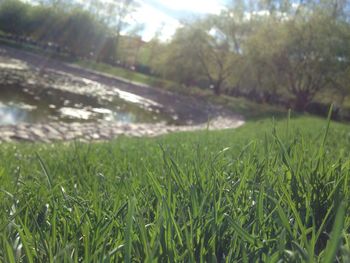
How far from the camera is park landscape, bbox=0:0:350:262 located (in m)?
A: 0.92

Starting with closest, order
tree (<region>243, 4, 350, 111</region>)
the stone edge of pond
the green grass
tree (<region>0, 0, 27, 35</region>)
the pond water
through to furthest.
→ the green grass
the stone edge of pond
the pond water
tree (<region>243, 4, 350, 111</region>)
tree (<region>0, 0, 27, 35</region>)

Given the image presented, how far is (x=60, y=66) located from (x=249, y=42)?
2595 centimetres

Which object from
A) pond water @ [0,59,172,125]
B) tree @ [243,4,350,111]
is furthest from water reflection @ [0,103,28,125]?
tree @ [243,4,350,111]

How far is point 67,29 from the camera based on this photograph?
60875mm

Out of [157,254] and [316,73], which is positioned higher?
[316,73]

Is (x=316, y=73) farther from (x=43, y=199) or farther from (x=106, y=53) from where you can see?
(x=106, y=53)

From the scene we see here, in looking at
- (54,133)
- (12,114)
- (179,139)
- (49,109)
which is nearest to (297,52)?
(49,109)

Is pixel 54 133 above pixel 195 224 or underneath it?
underneath

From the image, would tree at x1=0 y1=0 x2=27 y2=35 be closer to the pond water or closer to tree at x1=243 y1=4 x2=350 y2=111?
the pond water

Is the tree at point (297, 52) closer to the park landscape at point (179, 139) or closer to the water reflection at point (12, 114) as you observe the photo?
the park landscape at point (179, 139)

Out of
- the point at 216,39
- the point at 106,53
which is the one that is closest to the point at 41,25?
the point at 106,53

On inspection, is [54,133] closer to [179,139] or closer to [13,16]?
[179,139]

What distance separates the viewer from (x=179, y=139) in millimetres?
6945

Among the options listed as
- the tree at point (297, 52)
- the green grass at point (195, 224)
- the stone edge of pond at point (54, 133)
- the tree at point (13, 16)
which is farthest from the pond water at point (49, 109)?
the tree at point (13, 16)
